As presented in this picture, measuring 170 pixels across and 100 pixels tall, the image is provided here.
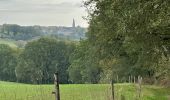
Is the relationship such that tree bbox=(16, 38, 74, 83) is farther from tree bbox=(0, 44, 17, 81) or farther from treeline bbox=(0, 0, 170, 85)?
tree bbox=(0, 44, 17, 81)

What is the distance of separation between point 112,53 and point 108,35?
1321 cm

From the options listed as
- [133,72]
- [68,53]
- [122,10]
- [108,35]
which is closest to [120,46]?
[108,35]

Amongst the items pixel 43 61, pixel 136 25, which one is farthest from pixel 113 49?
pixel 43 61

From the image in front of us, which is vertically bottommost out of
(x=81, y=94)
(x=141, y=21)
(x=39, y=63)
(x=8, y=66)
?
(x=81, y=94)

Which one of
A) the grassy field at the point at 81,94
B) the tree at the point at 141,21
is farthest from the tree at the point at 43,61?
the tree at the point at 141,21

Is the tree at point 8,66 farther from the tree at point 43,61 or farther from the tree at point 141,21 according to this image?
the tree at point 141,21

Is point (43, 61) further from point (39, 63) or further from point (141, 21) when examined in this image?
point (141, 21)

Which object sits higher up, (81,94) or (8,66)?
(8,66)

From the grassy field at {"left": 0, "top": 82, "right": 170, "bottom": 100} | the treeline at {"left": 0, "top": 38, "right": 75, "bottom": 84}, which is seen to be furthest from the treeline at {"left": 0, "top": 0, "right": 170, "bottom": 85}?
the grassy field at {"left": 0, "top": 82, "right": 170, "bottom": 100}

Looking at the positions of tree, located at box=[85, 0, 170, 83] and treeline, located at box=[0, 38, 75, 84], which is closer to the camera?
tree, located at box=[85, 0, 170, 83]

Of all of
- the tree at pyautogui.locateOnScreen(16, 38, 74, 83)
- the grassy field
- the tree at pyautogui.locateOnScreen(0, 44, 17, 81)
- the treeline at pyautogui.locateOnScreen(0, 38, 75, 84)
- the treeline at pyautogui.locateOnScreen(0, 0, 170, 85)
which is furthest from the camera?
the tree at pyautogui.locateOnScreen(0, 44, 17, 81)

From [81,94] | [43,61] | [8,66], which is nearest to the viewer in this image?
[81,94]

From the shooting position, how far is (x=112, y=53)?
4491cm

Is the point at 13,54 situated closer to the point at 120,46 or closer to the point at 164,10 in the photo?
the point at 120,46
